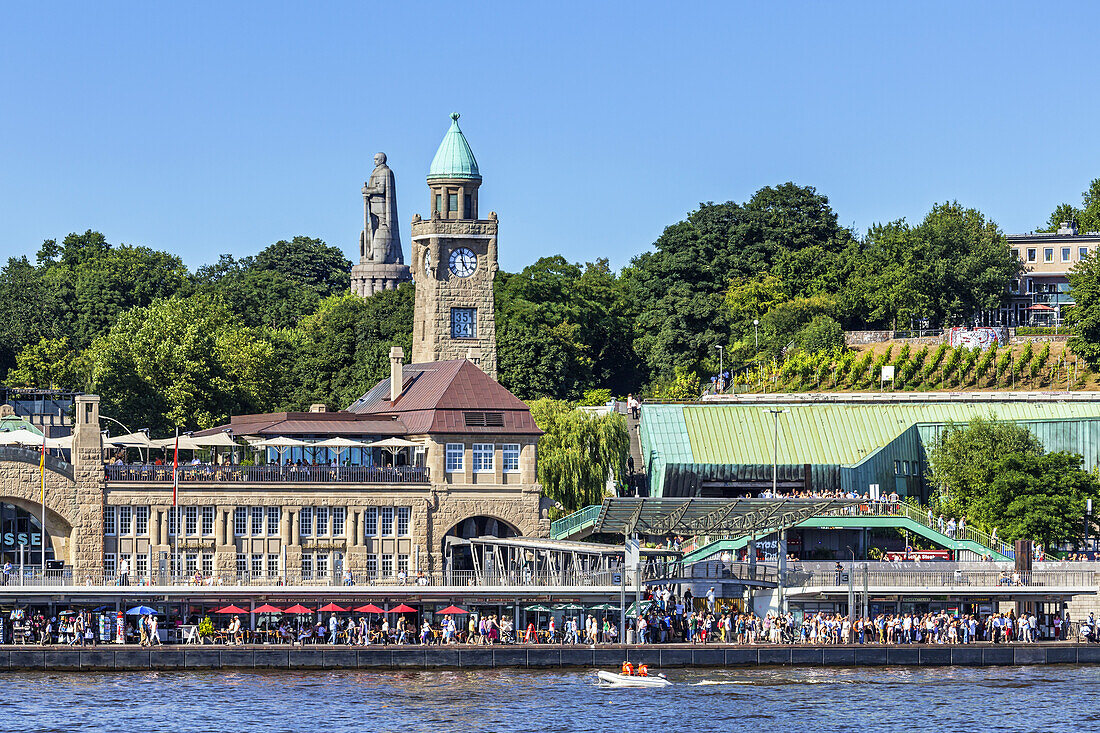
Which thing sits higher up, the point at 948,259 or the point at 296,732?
the point at 948,259

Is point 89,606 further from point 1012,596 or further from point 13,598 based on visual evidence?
point 1012,596

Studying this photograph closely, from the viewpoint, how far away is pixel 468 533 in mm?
95250

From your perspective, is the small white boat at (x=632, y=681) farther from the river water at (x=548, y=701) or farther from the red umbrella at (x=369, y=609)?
the red umbrella at (x=369, y=609)

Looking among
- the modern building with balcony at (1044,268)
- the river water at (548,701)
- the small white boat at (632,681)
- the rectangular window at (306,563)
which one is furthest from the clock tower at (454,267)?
the modern building with balcony at (1044,268)

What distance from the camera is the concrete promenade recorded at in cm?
7988

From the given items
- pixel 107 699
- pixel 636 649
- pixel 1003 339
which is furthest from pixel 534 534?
pixel 1003 339

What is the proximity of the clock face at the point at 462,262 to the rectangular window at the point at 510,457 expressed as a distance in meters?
20.3

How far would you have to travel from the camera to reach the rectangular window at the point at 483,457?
3762 inches

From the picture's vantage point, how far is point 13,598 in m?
82.4

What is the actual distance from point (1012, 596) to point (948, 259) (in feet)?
203

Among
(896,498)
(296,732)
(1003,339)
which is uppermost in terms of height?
(1003,339)

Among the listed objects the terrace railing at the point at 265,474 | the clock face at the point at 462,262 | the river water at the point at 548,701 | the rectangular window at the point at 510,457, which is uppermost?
the clock face at the point at 462,262

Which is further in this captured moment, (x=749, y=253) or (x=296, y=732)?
(x=749, y=253)

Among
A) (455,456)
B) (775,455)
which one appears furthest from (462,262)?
(455,456)
